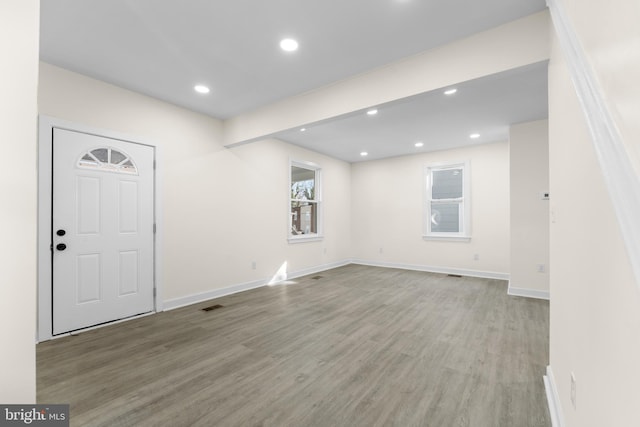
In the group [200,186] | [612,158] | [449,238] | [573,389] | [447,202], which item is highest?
→ [200,186]

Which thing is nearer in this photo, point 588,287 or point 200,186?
point 588,287

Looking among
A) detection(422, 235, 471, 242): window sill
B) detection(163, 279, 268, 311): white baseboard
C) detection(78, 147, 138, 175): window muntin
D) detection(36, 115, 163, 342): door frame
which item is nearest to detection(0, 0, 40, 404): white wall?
detection(36, 115, 163, 342): door frame

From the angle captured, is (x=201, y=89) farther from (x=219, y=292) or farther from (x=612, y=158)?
(x=612, y=158)

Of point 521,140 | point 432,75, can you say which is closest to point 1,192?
point 432,75

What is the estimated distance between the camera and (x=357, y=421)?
1.66 metres

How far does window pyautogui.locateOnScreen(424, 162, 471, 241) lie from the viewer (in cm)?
587

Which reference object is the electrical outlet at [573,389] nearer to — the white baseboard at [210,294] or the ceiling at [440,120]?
the ceiling at [440,120]

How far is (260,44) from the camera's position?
248 cm

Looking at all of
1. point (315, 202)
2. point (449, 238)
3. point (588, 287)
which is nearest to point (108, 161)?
point (315, 202)

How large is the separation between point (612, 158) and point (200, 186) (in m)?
4.25

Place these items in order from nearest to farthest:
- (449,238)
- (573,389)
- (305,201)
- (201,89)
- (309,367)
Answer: (573,389)
(309,367)
(201,89)
(449,238)
(305,201)

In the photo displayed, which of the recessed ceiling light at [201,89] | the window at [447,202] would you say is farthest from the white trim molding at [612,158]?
the window at [447,202]

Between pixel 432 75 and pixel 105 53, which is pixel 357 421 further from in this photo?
pixel 105 53

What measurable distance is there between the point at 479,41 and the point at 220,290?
173 inches
